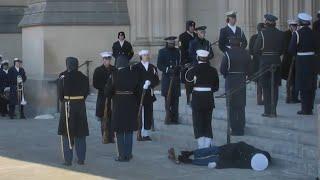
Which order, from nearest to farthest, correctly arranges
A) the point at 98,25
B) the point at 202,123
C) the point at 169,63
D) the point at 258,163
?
the point at 258,163 < the point at 202,123 < the point at 169,63 < the point at 98,25

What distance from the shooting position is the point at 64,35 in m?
19.7

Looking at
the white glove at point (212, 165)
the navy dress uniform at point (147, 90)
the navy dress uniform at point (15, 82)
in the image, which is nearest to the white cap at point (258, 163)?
the white glove at point (212, 165)

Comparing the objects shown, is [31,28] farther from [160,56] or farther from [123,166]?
[123,166]

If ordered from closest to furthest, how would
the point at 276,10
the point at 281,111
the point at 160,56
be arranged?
1. the point at 281,111
2. the point at 160,56
3. the point at 276,10

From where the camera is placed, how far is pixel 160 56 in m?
14.1

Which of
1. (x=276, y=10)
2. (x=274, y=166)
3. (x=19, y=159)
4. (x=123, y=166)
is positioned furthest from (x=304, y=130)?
(x=276, y=10)

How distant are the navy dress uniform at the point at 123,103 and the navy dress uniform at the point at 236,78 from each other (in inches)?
64.5

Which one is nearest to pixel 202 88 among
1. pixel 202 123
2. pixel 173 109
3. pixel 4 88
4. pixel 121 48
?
pixel 202 123

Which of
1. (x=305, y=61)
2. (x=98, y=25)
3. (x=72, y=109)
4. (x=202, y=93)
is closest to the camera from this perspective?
(x=72, y=109)

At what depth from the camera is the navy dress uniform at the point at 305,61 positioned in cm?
1219

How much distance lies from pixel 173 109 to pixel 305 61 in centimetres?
310

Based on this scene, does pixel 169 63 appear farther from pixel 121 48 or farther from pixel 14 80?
pixel 14 80

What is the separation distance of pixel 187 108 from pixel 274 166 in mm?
4286

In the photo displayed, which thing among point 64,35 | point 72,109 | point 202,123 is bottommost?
point 202,123
